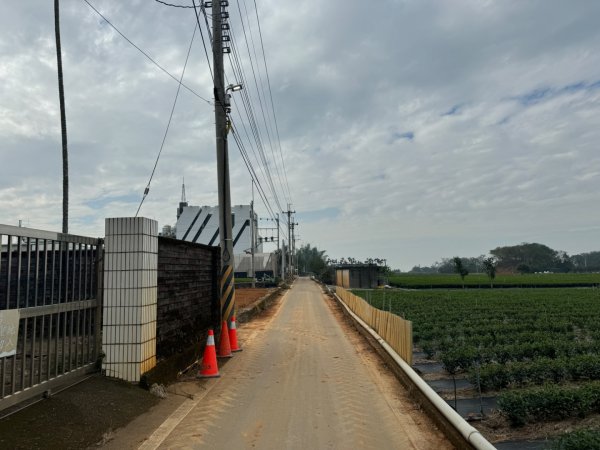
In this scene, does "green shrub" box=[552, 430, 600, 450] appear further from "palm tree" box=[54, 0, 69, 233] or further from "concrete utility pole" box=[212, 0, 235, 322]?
"palm tree" box=[54, 0, 69, 233]

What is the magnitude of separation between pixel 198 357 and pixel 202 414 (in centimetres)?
400

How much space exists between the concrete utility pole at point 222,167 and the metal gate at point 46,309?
5668mm

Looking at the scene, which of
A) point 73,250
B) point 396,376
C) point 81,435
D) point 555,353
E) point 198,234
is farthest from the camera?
point 198,234

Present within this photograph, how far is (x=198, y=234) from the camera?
426ft

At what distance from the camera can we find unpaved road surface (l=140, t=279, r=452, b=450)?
17.1 feet

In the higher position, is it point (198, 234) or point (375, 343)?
point (198, 234)

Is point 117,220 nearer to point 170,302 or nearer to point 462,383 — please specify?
point 170,302

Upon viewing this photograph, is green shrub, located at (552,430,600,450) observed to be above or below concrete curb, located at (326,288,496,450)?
above

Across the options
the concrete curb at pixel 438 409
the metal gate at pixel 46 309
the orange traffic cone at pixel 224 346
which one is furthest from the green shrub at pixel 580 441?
the orange traffic cone at pixel 224 346

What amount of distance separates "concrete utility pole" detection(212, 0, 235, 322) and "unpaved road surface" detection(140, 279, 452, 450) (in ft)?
6.58

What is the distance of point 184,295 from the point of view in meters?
9.36

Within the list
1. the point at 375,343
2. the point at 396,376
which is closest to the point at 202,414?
the point at 396,376

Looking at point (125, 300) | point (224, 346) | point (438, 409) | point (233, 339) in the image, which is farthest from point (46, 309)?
point (233, 339)

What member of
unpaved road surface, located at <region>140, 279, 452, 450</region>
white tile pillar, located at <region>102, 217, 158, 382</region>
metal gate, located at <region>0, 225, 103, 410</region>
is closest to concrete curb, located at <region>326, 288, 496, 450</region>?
unpaved road surface, located at <region>140, 279, 452, 450</region>
